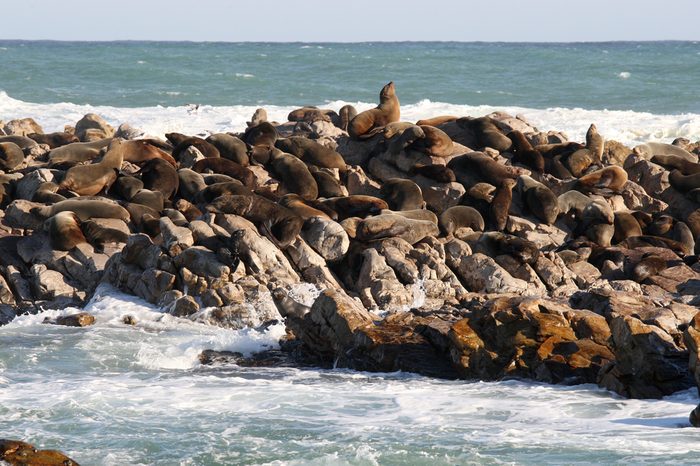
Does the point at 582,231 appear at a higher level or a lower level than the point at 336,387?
higher

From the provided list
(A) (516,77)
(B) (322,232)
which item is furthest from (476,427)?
(A) (516,77)

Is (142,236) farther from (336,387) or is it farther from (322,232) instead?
(336,387)

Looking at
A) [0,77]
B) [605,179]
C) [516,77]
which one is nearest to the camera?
[605,179]

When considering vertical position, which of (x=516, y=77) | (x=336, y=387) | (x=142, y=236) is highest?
(x=516, y=77)

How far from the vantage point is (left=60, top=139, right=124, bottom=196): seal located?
17.5m

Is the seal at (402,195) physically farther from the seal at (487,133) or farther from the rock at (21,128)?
the rock at (21,128)

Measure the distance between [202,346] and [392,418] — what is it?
11.4 feet

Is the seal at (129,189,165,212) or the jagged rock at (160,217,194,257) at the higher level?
the seal at (129,189,165,212)

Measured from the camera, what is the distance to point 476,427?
1020cm

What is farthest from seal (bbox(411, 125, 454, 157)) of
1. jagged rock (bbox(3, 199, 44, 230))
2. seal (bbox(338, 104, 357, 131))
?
jagged rock (bbox(3, 199, 44, 230))

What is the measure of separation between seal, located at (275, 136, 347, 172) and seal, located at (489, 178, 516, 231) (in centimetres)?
299

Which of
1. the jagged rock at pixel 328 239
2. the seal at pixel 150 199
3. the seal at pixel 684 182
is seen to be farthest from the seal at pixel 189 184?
the seal at pixel 684 182

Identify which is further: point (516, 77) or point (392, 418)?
point (516, 77)

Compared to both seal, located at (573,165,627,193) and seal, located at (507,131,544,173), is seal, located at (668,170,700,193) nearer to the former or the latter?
seal, located at (573,165,627,193)
